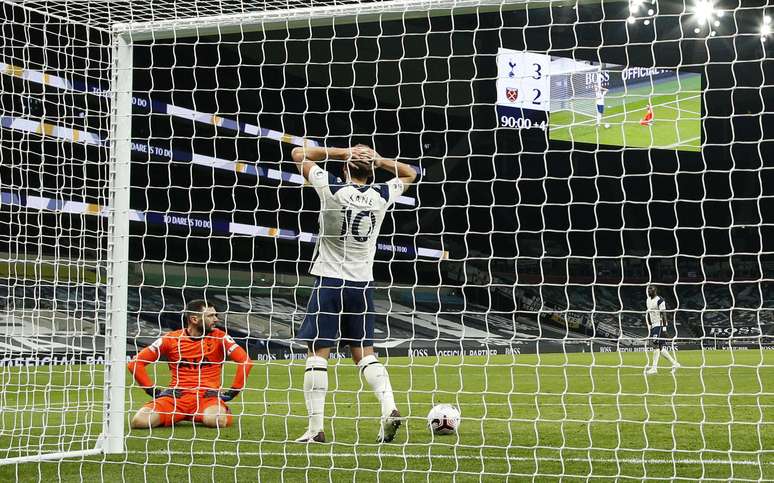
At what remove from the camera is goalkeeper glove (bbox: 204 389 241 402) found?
20.3 ft

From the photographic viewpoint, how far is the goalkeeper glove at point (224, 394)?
6191 mm

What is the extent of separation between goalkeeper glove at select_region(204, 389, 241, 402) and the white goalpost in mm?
77

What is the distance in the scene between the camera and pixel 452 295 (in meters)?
26.1

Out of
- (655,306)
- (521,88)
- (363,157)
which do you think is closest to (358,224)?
(363,157)

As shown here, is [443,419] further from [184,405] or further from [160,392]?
[160,392]

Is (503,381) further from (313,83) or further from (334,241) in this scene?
(313,83)

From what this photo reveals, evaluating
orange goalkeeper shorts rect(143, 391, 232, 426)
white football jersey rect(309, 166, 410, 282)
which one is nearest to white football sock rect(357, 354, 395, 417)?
white football jersey rect(309, 166, 410, 282)

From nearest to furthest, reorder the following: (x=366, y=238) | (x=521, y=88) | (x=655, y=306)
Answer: (x=366, y=238) < (x=655, y=306) < (x=521, y=88)

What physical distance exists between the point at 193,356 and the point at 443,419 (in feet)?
6.15

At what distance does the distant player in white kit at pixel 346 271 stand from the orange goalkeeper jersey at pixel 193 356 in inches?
41.5

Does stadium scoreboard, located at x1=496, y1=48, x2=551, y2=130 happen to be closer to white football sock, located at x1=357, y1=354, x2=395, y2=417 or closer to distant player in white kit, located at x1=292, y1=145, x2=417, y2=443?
distant player in white kit, located at x1=292, y1=145, x2=417, y2=443

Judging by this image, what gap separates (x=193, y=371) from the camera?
6.52 m

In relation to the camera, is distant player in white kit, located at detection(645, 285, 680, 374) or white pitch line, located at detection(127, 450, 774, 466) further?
distant player in white kit, located at detection(645, 285, 680, 374)

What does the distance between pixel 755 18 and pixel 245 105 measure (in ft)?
49.1
